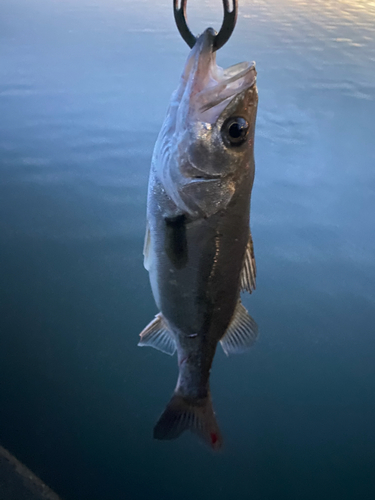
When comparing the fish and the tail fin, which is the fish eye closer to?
the fish

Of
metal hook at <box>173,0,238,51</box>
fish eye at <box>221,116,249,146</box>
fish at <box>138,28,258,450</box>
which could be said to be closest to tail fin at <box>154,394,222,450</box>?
fish at <box>138,28,258,450</box>

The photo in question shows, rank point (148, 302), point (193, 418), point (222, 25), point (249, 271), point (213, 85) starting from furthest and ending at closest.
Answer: point (148, 302) < point (193, 418) < point (249, 271) < point (213, 85) < point (222, 25)

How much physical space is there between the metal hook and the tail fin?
2.55ft

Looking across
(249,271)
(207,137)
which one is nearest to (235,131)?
(207,137)

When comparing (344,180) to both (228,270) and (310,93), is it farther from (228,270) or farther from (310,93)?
(228,270)

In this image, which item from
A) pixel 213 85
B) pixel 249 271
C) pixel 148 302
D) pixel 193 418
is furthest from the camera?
pixel 148 302

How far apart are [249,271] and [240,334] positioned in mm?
169

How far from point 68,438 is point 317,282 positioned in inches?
48.3

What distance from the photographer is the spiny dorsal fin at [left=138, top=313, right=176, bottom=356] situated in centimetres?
94

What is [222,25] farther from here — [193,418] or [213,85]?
[193,418]

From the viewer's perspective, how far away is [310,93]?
304cm

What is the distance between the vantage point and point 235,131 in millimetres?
736

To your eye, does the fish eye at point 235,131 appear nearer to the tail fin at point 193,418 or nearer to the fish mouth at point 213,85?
the fish mouth at point 213,85

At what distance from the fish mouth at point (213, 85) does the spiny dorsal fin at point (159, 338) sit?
494 mm
